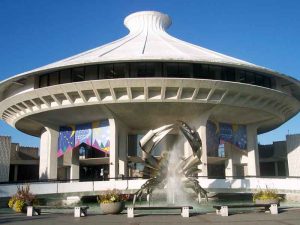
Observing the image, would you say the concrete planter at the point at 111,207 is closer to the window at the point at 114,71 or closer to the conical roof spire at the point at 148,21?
the window at the point at 114,71

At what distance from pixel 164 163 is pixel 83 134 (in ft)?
68.3

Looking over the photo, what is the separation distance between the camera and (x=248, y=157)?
43.8m

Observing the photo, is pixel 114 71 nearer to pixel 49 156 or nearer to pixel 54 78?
pixel 54 78

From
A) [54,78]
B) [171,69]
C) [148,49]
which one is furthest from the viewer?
[148,49]

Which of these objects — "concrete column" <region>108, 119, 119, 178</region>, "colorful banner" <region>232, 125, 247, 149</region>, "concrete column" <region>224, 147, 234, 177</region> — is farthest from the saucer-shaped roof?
"concrete column" <region>224, 147, 234, 177</region>

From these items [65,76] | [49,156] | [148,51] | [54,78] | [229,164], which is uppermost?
[148,51]

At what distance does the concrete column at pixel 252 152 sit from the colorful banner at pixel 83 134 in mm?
18579

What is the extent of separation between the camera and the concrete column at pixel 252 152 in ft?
142

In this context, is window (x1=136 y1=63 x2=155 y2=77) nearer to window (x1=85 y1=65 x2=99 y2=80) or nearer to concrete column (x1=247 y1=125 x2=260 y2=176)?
window (x1=85 y1=65 x2=99 y2=80)

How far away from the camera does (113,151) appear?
37.4m

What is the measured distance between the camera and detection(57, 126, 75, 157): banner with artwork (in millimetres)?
40906

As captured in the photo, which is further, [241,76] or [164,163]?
[241,76]

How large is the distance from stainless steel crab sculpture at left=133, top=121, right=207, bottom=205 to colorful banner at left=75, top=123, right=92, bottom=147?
1885 centimetres

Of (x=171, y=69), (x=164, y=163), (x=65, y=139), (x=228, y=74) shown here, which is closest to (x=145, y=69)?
(x=171, y=69)
